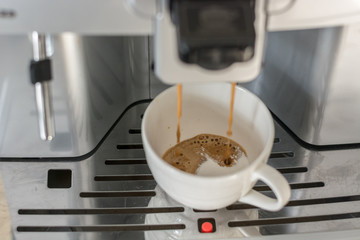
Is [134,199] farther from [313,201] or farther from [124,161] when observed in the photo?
[313,201]

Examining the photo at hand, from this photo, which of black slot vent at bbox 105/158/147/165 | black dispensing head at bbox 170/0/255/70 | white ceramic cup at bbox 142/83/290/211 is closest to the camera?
black dispensing head at bbox 170/0/255/70

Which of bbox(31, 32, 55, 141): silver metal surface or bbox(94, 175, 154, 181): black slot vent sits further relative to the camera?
bbox(94, 175, 154, 181): black slot vent

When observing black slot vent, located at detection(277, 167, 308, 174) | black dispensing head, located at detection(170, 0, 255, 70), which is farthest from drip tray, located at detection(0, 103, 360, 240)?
black dispensing head, located at detection(170, 0, 255, 70)

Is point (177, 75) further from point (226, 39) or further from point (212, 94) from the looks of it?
point (212, 94)

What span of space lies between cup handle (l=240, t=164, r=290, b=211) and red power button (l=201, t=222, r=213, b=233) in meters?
0.04

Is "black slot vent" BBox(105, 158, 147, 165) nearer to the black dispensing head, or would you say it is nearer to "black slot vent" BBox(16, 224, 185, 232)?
"black slot vent" BBox(16, 224, 185, 232)

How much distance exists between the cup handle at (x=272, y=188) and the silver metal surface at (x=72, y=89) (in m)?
0.17

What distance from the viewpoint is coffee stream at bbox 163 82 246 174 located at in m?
0.46

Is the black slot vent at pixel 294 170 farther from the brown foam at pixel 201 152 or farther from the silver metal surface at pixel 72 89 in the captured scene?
the silver metal surface at pixel 72 89

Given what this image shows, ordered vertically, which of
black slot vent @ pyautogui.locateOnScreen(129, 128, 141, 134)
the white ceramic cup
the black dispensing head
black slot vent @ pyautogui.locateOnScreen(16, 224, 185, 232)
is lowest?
black slot vent @ pyautogui.locateOnScreen(16, 224, 185, 232)

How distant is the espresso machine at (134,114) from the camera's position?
0.36 metres

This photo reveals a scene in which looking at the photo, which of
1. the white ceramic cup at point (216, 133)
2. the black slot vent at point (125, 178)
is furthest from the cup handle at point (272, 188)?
the black slot vent at point (125, 178)

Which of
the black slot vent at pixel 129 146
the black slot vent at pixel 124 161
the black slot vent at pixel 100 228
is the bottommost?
the black slot vent at pixel 100 228

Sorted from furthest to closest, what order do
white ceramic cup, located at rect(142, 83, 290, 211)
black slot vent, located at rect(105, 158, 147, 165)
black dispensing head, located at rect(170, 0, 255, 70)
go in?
1. black slot vent, located at rect(105, 158, 147, 165)
2. white ceramic cup, located at rect(142, 83, 290, 211)
3. black dispensing head, located at rect(170, 0, 255, 70)
